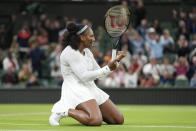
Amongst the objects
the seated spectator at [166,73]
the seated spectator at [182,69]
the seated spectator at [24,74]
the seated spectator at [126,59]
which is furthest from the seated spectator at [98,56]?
the seated spectator at [182,69]

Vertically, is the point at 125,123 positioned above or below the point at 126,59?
above

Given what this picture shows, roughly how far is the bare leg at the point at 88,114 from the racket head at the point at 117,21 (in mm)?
1131

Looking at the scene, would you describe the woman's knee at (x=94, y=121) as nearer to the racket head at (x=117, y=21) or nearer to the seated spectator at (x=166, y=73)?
the racket head at (x=117, y=21)

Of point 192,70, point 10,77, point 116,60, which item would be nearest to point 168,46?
point 192,70

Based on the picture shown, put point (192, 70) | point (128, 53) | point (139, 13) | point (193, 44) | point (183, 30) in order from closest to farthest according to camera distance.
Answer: point (192, 70) < point (193, 44) < point (128, 53) < point (183, 30) < point (139, 13)

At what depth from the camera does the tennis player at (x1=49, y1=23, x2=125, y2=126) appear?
8.58 m

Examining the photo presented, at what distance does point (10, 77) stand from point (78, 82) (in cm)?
1054

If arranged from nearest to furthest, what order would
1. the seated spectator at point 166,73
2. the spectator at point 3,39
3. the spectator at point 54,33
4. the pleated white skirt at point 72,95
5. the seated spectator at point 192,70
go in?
the pleated white skirt at point 72,95 < the seated spectator at point 192,70 < the seated spectator at point 166,73 < the spectator at point 54,33 < the spectator at point 3,39

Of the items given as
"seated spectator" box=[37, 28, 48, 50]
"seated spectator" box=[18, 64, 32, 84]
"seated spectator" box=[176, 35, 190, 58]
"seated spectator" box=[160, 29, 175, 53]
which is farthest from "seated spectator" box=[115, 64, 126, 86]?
"seated spectator" box=[37, 28, 48, 50]

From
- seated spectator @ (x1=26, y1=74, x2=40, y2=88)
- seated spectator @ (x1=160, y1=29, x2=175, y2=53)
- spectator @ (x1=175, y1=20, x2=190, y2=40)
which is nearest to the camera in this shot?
seated spectator @ (x1=26, y1=74, x2=40, y2=88)

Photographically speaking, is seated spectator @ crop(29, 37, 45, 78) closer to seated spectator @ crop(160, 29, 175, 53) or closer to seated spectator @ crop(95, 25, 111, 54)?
seated spectator @ crop(95, 25, 111, 54)

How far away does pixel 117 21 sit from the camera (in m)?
8.57

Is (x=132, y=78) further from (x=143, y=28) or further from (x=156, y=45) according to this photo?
(x=143, y=28)

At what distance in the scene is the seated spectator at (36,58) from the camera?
762 inches
